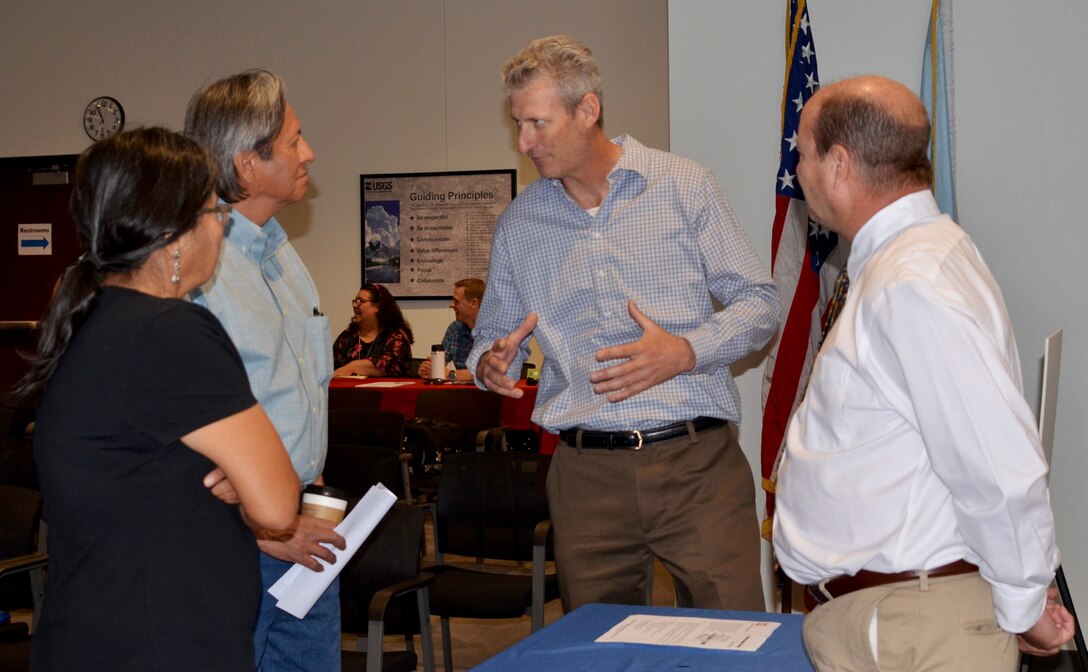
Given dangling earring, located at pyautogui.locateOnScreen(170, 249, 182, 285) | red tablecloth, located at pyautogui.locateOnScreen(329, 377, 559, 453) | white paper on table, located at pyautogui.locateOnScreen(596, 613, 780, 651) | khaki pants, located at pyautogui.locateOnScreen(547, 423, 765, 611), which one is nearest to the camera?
dangling earring, located at pyautogui.locateOnScreen(170, 249, 182, 285)

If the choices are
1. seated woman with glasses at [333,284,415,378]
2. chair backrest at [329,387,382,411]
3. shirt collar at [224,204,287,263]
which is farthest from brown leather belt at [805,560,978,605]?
seated woman with glasses at [333,284,415,378]

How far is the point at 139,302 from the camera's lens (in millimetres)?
1469

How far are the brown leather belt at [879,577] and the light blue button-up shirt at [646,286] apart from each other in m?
0.91

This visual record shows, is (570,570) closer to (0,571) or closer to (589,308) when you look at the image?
(589,308)

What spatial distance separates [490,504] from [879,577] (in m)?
2.67

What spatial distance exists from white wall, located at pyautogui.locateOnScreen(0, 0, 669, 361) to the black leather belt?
575cm

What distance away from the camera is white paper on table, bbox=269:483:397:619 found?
82.4 inches

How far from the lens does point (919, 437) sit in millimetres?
1466

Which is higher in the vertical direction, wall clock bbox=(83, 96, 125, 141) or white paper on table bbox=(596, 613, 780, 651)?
wall clock bbox=(83, 96, 125, 141)

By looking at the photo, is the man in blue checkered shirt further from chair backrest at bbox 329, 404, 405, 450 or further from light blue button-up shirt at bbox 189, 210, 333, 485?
chair backrest at bbox 329, 404, 405, 450

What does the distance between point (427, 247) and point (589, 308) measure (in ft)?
20.5

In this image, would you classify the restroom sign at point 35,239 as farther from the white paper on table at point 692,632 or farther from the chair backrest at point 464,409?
the white paper on table at point 692,632

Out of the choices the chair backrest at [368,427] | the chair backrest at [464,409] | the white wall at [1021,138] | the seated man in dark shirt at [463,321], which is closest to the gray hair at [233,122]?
the white wall at [1021,138]

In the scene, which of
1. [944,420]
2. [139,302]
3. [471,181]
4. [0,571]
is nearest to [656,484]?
[944,420]
